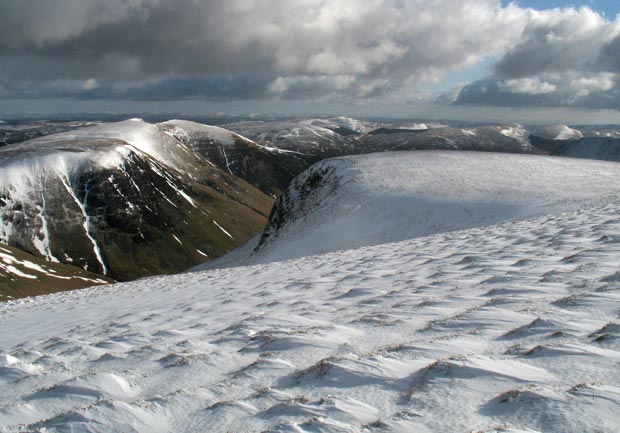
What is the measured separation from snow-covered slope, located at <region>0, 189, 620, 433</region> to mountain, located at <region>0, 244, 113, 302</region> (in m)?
103

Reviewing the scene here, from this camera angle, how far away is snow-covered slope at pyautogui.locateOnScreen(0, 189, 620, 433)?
387 cm

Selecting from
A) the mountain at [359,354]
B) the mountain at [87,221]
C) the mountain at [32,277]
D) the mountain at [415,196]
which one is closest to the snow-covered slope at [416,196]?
the mountain at [415,196]

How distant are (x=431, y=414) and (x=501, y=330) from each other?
245 centimetres

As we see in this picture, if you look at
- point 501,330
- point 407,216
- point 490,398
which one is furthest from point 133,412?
point 407,216

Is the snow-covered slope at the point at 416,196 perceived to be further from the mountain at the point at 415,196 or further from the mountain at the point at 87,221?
the mountain at the point at 87,221

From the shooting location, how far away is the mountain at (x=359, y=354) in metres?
3.92

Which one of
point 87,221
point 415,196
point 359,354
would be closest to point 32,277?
point 87,221

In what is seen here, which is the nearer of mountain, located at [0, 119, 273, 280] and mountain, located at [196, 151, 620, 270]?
mountain, located at [196, 151, 620, 270]

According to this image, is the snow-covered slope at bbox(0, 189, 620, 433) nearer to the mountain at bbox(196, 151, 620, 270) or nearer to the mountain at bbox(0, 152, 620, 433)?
the mountain at bbox(0, 152, 620, 433)

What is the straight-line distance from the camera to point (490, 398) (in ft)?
12.8

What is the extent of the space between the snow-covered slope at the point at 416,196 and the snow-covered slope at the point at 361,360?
23330mm

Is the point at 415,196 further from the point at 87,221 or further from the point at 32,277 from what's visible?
the point at 87,221

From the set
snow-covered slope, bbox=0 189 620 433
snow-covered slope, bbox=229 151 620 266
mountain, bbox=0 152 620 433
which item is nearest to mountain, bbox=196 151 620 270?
snow-covered slope, bbox=229 151 620 266

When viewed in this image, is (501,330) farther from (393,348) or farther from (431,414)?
(431,414)
